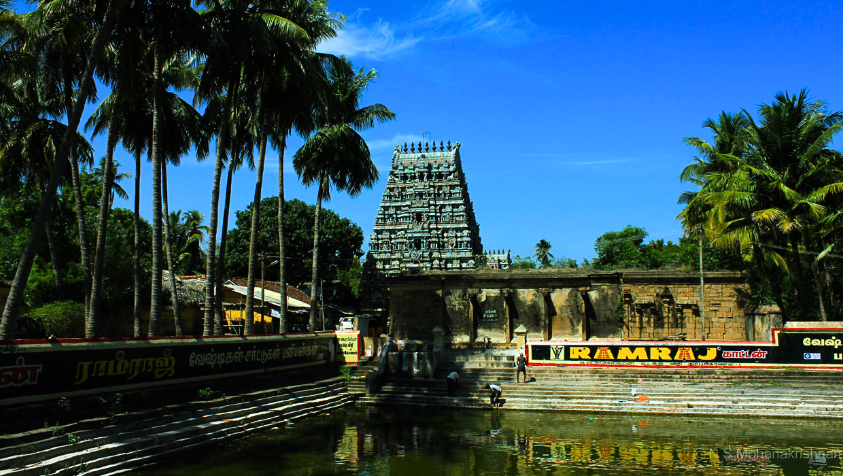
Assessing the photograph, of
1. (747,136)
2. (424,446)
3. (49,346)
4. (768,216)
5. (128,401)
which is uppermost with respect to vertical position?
(747,136)

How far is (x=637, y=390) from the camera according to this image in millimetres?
22141

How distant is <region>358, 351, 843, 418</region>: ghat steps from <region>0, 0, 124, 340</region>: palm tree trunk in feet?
42.0

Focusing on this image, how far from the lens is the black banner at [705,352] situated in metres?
22.6

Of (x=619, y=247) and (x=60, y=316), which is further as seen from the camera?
(x=619, y=247)

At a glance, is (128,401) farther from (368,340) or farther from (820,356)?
(820,356)

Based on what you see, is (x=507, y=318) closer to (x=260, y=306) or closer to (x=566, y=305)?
(x=566, y=305)

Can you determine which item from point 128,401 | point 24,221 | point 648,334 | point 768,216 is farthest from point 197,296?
point 768,216

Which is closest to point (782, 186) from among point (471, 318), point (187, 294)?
point (471, 318)

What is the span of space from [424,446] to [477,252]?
39777 mm

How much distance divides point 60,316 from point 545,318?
69.2ft

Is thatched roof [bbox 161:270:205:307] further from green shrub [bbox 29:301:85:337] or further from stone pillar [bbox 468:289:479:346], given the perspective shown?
stone pillar [bbox 468:289:479:346]

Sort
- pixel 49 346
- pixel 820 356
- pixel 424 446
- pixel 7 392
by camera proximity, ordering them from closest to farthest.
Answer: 1. pixel 7 392
2. pixel 49 346
3. pixel 424 446
4. pixel 820 356

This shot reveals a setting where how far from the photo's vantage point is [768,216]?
24.2 metres

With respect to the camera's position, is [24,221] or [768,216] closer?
[768,216]
